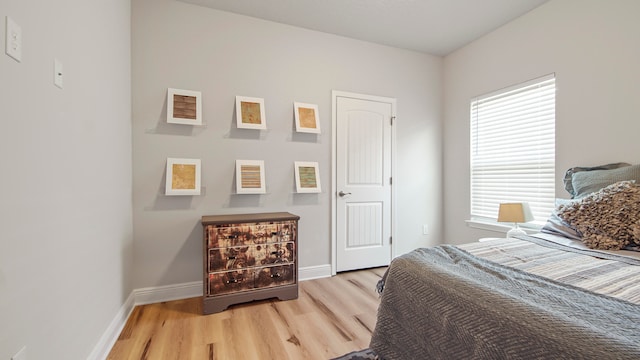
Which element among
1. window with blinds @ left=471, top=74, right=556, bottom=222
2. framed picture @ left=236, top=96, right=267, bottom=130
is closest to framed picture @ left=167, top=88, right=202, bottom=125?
framed picture @ left=236, top=96, right=267, bottom=130

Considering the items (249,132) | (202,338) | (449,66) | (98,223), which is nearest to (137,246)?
(98,223)

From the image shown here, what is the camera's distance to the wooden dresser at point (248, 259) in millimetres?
2268

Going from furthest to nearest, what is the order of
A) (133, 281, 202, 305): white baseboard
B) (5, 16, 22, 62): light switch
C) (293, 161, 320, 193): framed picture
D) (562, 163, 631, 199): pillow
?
1. (293, 161, 320, 193): framed picture
2. (133, 281, 202, 305): white baseboard
3. (562, 163, 631, 199): pillow
4. (5, 16, 22, 62): light switch

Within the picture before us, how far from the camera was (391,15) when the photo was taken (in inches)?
110

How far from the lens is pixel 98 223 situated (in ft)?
5.49

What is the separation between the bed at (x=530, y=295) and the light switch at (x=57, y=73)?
1.78m

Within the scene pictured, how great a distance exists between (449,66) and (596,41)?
1.57 meters

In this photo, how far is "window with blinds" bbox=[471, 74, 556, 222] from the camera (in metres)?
2.64

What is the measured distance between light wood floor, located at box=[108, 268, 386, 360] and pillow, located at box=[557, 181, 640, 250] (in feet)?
4.95

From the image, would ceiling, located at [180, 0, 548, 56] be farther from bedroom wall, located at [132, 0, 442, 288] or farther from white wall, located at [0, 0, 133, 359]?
white wall, located at [0, 0, 133, 359]

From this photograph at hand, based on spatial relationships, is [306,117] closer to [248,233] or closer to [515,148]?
[248,233]

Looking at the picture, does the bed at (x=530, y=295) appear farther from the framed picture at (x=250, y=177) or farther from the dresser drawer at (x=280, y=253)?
the framed picture at (x=250, y=177)

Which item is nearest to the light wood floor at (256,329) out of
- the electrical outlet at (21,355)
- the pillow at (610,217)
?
the electrical outlet at (21,355)

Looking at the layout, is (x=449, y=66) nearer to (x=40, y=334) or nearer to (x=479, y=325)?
(x=479, y=325)
